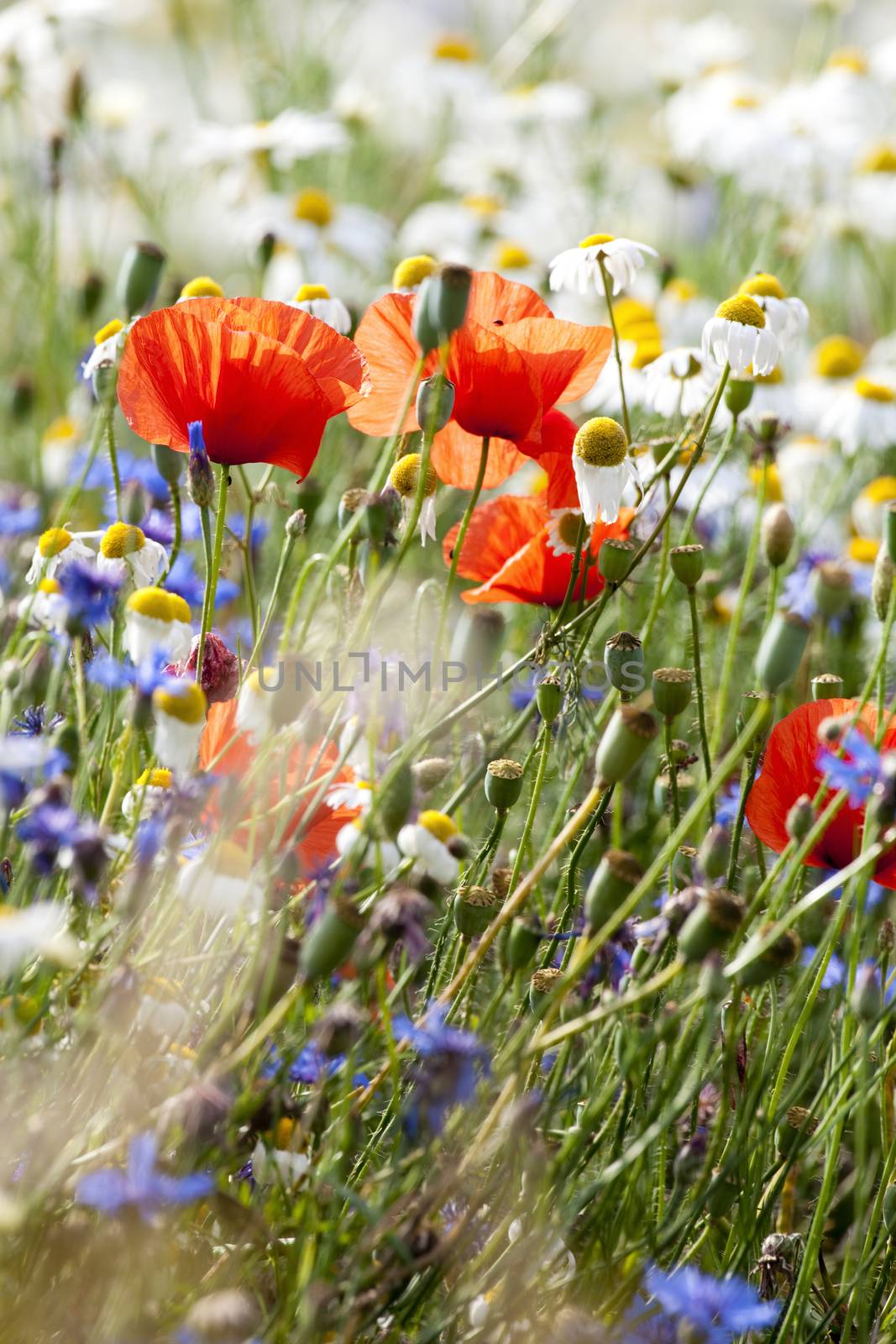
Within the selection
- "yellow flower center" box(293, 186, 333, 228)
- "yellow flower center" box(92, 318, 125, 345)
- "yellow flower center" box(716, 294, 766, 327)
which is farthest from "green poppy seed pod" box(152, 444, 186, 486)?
"yellow flower center" box(293, 186, 333, 228)

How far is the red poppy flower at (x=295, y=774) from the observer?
3.06 feet

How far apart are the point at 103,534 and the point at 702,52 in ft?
8.98

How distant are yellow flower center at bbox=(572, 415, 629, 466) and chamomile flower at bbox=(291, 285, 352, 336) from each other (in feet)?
1.06

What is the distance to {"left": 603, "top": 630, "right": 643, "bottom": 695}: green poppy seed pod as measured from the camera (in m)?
0.90

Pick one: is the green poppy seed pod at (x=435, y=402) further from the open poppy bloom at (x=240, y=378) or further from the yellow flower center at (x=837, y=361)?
the yellow flower center at (x=837, y=361)

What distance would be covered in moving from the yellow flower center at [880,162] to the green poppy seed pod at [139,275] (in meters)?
2.12

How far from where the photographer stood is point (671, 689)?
35.5 inches

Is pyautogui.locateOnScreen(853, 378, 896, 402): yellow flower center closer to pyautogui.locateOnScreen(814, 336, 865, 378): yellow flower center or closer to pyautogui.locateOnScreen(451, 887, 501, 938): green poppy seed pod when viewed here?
pyautogui.locateOnScreen(814, 336, 865, 378): yellow flower center

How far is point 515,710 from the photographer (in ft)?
4.31

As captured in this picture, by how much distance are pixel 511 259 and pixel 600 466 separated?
1.53 meters

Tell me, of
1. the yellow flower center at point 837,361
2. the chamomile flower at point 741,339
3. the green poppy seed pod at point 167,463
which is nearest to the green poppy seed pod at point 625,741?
the chamomile flower at point 741,339

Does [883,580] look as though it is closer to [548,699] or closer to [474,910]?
[548,699]

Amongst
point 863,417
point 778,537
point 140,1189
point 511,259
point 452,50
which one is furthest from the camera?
point 452,50

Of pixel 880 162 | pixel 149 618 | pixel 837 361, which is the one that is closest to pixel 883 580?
pixel 149 618
